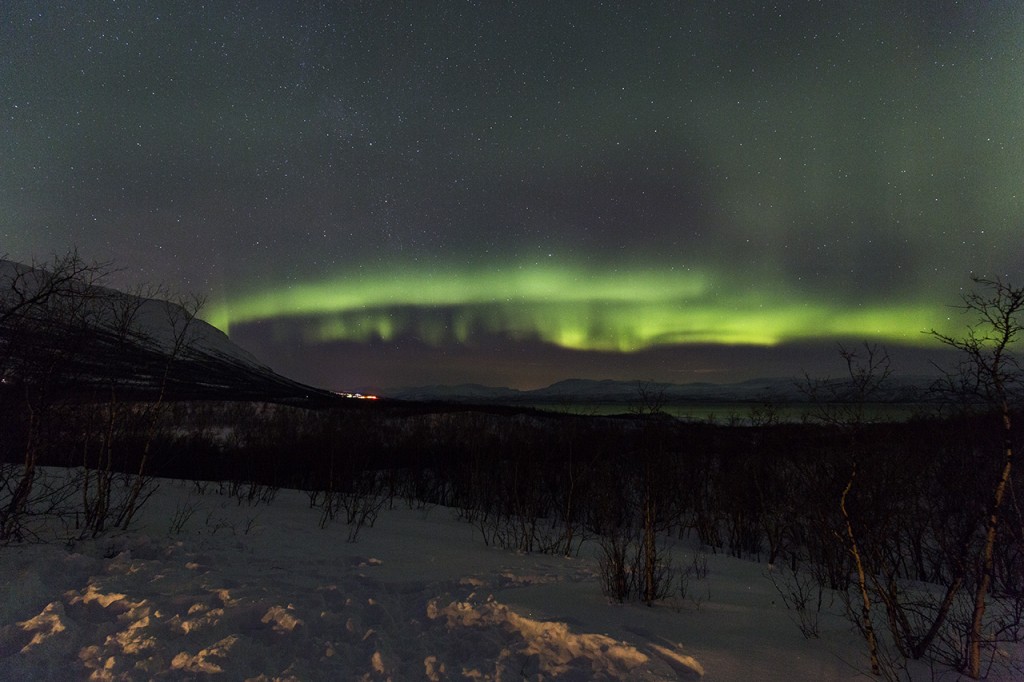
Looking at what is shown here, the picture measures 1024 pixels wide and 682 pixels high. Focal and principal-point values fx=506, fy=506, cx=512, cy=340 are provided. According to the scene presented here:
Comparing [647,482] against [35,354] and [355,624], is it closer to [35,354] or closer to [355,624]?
[355,624]

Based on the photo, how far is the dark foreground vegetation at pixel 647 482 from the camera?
15.6 ft

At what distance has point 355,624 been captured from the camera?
15.5ft

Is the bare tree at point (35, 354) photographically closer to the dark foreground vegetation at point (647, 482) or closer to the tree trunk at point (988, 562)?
the dark foreground vegetation at point (647, 482)

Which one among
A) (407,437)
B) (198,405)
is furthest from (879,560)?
(198,405)

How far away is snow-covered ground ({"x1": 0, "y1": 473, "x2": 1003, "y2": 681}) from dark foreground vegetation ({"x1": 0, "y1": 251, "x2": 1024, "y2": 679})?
2.12 ft

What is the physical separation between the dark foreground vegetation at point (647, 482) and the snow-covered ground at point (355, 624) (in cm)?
64

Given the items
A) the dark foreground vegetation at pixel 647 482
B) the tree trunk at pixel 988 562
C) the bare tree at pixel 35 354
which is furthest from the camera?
the bare tree at pixel 35 354

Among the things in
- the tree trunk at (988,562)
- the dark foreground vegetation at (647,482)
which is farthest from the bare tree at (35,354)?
the tree trunk at (988,562)

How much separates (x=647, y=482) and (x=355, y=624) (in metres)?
4.20

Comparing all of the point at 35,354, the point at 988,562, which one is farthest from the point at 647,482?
the point at 35,354

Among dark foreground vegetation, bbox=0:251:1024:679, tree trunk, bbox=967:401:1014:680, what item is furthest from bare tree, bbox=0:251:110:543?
tree trunk, bbox=967:401:1014:680

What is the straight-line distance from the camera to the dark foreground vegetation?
4.77 m

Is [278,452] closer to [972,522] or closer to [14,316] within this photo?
[14,316]

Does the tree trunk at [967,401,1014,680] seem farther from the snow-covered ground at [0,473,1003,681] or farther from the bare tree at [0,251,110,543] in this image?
the bare tree at [0,251,110,543]
